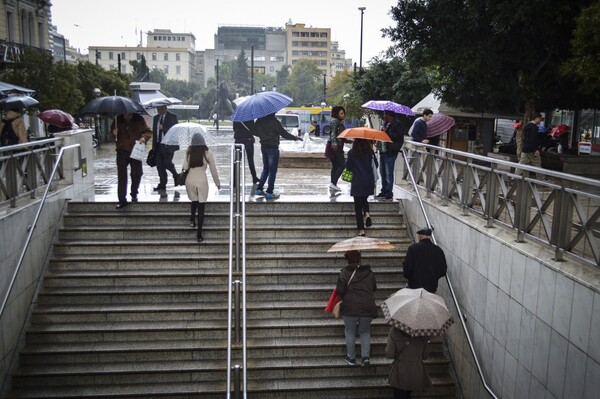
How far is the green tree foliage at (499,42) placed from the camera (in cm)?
1257

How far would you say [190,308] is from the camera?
28.4 feet

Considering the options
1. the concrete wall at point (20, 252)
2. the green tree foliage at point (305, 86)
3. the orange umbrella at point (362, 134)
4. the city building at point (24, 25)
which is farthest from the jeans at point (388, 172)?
the green tree foliage at point (305, 86)

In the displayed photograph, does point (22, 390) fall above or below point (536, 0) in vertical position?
below

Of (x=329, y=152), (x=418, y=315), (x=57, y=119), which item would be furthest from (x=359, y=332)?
(x=57, y=119)

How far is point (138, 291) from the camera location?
29.1 ft

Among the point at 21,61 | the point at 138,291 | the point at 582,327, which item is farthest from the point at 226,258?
the point at 21,61

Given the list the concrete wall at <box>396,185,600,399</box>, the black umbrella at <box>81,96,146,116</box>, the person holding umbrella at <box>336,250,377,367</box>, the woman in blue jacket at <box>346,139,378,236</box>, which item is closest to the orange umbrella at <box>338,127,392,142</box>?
the woman in blue jacket at <box>346,139,378,236</box>

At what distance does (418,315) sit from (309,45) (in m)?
159

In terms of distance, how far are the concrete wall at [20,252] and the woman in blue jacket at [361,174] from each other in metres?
4.72

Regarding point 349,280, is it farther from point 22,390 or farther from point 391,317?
point 22,390

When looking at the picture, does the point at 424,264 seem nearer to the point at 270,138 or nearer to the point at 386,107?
the point at 386,107

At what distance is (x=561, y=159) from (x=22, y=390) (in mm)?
12439

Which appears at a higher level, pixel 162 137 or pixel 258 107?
pixel 258 107

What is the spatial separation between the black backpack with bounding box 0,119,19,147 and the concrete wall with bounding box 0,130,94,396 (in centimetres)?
100
